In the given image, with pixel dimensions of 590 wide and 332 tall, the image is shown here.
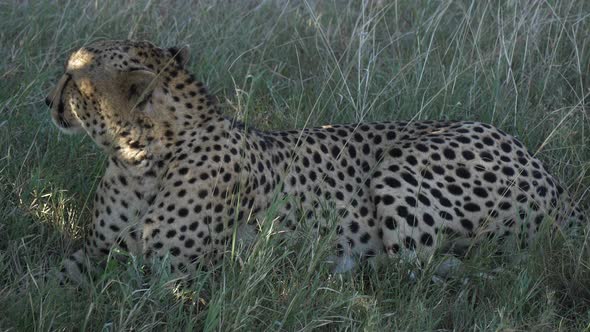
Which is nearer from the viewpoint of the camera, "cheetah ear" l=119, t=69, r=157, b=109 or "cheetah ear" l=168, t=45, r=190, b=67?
"cheetah ear" l=119, t=69, r=157, b=109

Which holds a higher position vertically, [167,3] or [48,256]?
[167,3]

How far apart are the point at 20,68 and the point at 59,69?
239mm

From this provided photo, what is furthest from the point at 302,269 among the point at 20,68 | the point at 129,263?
the point at 20,68

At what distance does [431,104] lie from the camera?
5.07m

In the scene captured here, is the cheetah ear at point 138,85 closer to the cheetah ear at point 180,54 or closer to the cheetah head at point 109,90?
the cheetah head at point 109,90

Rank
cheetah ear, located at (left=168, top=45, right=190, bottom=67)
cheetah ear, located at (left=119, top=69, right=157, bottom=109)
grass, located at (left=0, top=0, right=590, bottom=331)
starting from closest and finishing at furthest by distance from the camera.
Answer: grass, located at (left=0, top=0, right=590, bottom=331)
cheetah ear, located at (left=119, top=69, right=157, bottom=109)
cheetah ear, located at (left=168, top=45, right=190, bottom=67)

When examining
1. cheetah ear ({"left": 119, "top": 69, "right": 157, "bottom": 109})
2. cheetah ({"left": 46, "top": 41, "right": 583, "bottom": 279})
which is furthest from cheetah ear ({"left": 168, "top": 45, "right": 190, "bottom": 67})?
cheetah ear ({"left": 119, "top": 69, "right": 157, "bottom": 109})

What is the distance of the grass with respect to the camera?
3391 mm

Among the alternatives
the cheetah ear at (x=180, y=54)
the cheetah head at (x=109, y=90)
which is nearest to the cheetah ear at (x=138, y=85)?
the cheetah head at (x=109, y=90)

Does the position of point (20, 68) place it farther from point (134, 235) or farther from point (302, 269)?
point (302, 269)

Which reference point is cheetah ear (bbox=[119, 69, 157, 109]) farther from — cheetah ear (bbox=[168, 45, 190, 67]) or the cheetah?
cheetah ear (bbox=[168, 45, 190, 67])

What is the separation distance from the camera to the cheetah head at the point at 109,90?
12.5 ft

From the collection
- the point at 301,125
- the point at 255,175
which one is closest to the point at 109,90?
the point at 255,175

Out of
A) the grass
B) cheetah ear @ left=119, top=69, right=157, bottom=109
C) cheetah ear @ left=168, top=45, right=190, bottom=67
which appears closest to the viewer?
the grass
